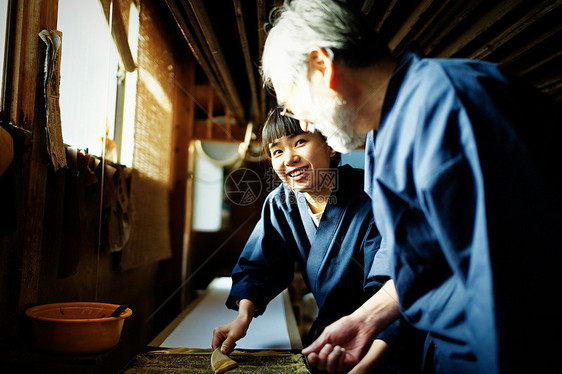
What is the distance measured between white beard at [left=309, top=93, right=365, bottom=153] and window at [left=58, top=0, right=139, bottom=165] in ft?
5.83

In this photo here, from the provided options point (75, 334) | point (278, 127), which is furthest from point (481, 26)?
point (75, 334)

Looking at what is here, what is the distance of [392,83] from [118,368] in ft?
5.96

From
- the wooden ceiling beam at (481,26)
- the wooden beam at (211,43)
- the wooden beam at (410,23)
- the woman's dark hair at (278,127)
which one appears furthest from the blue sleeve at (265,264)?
A: the wooden ceiling beam at (481,26)

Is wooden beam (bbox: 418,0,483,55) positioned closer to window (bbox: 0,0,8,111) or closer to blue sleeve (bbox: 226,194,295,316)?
blue sleeve (bbox: 226,194,295,316)

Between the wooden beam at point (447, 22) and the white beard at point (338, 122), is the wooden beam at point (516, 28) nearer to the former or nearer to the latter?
the wooden beam at point (447, 22)

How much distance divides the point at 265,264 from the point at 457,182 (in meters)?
1.43

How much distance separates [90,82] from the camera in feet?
8.52

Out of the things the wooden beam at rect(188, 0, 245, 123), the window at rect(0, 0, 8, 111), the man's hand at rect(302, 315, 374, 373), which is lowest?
the man's hand at rect(302, 315, 374, 373)

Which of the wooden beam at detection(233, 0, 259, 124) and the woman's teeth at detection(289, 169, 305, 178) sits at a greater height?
the wooden beam at detection(233, 0, 259, 124)

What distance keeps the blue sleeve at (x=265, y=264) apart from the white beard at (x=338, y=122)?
0.99 m

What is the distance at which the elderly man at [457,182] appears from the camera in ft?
2.86

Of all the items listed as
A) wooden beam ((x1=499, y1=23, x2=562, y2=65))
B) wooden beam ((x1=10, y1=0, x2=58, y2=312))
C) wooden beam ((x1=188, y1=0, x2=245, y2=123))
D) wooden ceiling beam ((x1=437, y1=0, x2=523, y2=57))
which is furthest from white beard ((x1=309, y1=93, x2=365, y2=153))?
wooden beam ((x1=499, y1=23, x2=562, y2=65))

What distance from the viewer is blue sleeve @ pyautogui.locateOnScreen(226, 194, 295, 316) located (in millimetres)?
1992

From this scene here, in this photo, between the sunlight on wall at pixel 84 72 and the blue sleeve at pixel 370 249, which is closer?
the blue sleeve at pixel 370 249
